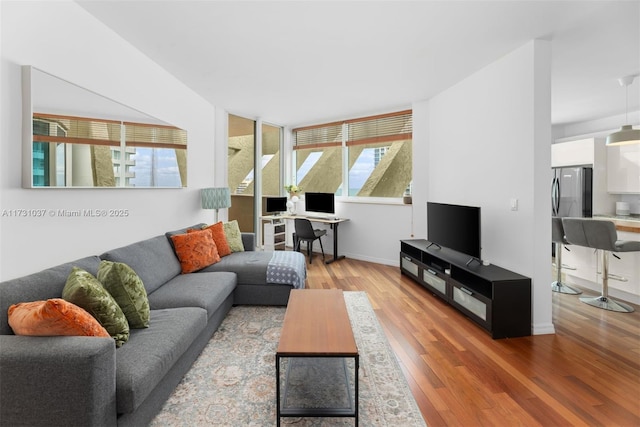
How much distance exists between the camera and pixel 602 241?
11.9ft

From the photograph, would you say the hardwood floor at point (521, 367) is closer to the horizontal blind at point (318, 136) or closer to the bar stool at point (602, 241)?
the bar stool at point (602, 241)

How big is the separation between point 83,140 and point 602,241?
5.10 metres

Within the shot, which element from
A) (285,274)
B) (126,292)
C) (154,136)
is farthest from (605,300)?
Result: (154,136)

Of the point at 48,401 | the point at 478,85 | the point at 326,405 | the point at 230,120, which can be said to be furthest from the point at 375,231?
the point at 48,401

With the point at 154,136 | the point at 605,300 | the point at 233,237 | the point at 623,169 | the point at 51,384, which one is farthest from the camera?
the point at 623,169

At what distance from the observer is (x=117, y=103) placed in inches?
114

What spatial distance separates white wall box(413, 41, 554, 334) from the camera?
3023mm

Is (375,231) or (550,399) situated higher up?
(375,231)

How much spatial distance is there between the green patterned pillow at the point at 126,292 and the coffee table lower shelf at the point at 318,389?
99cm

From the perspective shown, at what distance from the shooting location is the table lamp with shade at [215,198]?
179 inches

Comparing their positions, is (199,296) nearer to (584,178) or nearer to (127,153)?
(127,153)

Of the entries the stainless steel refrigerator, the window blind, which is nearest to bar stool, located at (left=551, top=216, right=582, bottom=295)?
the stainless steel refrigerator

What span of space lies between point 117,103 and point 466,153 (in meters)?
3.85

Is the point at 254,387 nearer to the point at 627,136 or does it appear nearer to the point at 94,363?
the point at 94,363
